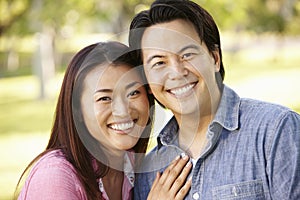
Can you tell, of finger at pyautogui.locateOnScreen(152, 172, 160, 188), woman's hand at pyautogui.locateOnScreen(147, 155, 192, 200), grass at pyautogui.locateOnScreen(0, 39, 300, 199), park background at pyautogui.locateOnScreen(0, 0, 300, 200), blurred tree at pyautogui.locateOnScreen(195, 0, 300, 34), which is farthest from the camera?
blurred tree at pyautogui.locateOnScreen(195, 0, 300, 34)

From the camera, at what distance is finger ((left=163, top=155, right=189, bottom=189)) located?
2250mm

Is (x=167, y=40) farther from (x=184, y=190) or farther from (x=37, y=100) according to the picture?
(x=37, y=100)

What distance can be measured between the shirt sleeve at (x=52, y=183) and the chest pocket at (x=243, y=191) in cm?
51

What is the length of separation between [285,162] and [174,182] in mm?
467

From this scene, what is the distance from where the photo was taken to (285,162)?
1949mm

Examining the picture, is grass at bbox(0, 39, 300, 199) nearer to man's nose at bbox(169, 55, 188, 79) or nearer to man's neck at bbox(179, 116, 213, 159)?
man's neck at bbox(179, 116, 213, 159)

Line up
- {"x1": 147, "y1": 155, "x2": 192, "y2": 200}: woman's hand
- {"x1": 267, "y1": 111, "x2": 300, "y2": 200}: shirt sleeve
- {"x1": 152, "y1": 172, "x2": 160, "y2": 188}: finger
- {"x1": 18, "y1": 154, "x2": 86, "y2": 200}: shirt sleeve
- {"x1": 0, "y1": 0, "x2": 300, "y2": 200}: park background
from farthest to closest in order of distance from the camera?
{"x1": 0, "y1": 0, "x2": 300, "y2": 200}: park background, {"x1": 152, "y1": 172, "x2": 160, "y2": 188}: finger, {"x1": 147, "y1": 155, "x2": 192, "y2": 200}: woman's hand, {"x1": 18, "y1": 154, "x2": 86, "y2": 200}: shirt sleeve, {"x1": 267, "y1": 111, "x2": 300, "y2": 200}: shirt sleeve

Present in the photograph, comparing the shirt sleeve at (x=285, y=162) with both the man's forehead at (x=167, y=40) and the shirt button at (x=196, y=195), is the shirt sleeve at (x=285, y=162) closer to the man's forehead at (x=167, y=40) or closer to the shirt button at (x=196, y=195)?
the shirt button at (x=196, y=195)

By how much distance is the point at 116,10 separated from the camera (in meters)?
10.7

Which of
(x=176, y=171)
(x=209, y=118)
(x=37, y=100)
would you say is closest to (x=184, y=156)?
(x=176, y=171)

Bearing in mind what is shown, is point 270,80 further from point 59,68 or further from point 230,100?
point 230,100

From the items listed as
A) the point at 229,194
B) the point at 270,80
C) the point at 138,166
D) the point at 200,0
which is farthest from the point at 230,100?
the point at 270,80

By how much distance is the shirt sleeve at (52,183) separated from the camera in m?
2.11

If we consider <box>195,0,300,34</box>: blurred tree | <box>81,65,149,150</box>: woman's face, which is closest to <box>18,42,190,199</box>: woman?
<box>81,65,149,150</box>: woman's face
